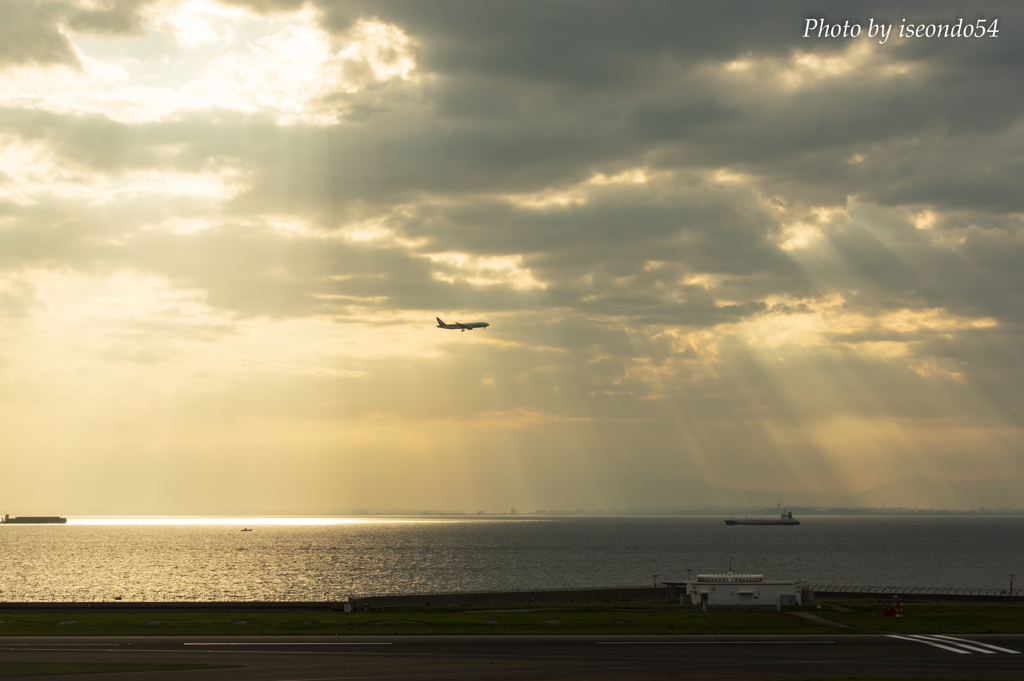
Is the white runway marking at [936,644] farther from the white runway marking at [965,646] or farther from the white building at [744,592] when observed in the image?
the white building at [744,592]

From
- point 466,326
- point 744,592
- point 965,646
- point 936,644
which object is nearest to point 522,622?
point 744,592

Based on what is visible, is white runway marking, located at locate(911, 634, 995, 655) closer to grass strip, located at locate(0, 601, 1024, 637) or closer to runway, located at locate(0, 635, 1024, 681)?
runway, located at locate(0, 635, 1024, 681)

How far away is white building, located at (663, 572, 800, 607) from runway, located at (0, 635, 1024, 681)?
20582 millimetres

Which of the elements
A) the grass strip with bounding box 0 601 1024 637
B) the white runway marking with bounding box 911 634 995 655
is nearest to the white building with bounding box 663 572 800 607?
the grass strip with bounding box 0 601 1024 637

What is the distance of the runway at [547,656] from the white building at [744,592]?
20.6 metres

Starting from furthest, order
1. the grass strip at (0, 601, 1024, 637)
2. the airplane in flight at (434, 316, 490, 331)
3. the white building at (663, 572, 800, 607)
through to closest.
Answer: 1. the airplane in flight at (434, 316, 490, 331)
2. the white building at (663, 572, 800, 607)
3. the grass strip at (0, 601, 1024, 637)

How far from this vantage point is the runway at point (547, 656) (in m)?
46.6

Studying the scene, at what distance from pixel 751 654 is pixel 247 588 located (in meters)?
115

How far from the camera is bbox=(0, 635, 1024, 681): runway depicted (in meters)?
46.6

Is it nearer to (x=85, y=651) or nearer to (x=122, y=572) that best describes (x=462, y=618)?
(x=85, y=651)

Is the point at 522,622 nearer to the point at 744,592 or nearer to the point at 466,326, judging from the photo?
the point at 744,592

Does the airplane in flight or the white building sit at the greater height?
the airplane in flight

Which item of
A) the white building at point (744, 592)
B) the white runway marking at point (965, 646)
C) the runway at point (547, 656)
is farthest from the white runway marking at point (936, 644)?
the white building at point (744, 592)

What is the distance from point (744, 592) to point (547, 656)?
37444 millimetres
